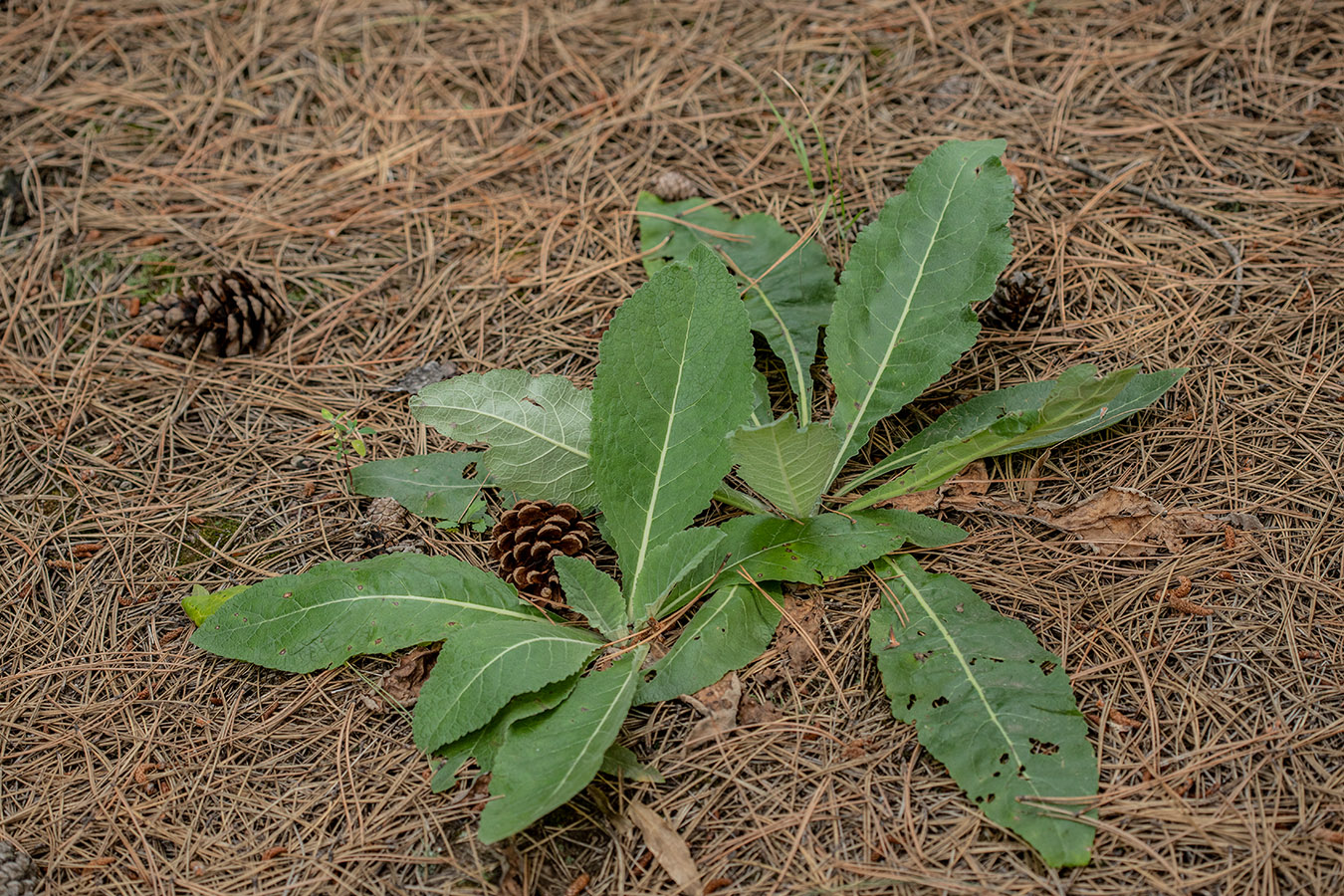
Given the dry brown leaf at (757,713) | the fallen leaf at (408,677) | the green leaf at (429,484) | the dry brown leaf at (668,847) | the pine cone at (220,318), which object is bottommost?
the dry brown leaf at (668,847)

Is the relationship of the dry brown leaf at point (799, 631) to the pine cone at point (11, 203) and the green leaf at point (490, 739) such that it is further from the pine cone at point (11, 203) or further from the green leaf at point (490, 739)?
the pine cone at point (11, 203)

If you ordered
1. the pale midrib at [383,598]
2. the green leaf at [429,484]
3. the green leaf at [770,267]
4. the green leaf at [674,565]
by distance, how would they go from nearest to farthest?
the green leaf at [674,565] < the pale midrib at [383,598] < the green leaf at [429,484] < the green leaf at [770,267]

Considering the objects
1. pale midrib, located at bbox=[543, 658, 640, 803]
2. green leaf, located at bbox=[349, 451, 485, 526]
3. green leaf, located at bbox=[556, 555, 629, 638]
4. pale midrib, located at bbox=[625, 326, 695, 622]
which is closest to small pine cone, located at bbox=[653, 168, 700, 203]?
pale midrib, located at bbox=[625, 326, 695, 622]

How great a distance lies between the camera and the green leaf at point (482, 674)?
1.82 meters

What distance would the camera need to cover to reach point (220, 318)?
2707 mm

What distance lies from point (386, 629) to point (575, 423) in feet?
2.20

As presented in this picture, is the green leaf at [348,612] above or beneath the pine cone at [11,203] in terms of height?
beneath

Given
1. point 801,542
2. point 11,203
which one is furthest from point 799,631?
point 11,203

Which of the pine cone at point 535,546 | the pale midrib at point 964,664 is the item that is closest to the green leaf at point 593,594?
the pine cone at point 535,546

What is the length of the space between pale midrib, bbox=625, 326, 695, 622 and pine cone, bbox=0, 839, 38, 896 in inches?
52.6

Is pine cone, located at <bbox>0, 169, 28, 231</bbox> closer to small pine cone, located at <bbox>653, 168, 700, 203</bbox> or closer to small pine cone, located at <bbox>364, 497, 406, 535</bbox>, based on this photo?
small pine cone, located at <bbox>364, 497, 406, 535</bbox>

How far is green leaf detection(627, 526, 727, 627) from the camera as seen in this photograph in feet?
6.40

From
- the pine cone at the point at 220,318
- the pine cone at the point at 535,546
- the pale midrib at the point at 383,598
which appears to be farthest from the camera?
the pine cone at the point at 220,318

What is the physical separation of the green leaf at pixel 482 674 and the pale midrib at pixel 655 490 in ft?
0.62
